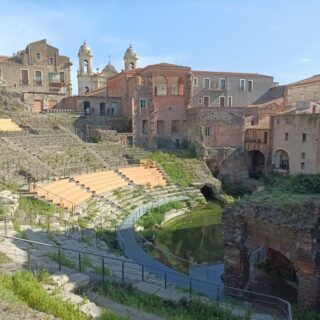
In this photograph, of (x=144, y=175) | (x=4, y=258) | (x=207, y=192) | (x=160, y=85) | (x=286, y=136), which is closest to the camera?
(x=4, y=258)

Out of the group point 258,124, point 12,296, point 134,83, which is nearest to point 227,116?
point 258,124

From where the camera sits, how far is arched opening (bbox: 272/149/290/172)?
3600cm

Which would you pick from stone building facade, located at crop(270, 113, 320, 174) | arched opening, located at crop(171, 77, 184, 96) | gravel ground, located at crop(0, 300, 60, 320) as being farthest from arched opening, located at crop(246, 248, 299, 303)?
arched opening, located at crop(171, 77, 184, 96)

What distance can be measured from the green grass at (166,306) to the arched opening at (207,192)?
22.8 m

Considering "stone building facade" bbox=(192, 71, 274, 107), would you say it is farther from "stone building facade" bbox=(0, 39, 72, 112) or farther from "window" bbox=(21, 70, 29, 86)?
"window" bbox=(21, 70, 29, 86)

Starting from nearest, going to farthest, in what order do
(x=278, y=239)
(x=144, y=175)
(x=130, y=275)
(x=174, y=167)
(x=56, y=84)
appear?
1. (x=130, y=275)
2. (x=278, y=239)
3. (x=144, y=175)
4. (x=174, y=167)
5. (x=56, y=84)

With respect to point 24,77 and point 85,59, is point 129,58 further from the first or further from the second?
point 24,77

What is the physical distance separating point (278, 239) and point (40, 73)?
40.1 m

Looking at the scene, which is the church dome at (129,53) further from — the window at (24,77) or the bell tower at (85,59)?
the window at (24,77)

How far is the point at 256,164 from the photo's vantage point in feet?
129

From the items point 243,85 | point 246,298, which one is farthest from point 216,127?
point 246,298

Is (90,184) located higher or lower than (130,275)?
higher

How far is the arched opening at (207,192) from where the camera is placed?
32.5m

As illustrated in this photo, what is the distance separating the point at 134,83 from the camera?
37.5 m
